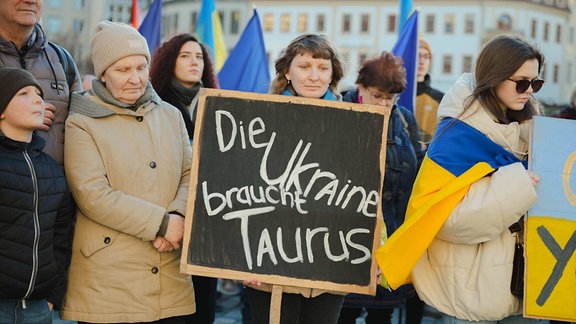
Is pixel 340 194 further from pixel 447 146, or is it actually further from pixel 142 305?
pixel 142 305

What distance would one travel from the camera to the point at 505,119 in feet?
11.7

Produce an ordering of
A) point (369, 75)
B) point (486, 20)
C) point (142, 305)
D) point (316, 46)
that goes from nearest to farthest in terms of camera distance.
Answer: point (142, 305), point (316, 46), point (369, 75), point (486, 20)

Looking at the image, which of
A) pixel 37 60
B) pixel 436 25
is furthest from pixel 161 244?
pixel 436 25

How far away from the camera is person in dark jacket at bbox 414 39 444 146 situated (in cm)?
685

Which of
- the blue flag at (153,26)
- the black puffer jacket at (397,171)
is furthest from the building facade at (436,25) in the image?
the black puffer jacket at (397,171)

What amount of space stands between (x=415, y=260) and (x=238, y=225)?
0.85 m

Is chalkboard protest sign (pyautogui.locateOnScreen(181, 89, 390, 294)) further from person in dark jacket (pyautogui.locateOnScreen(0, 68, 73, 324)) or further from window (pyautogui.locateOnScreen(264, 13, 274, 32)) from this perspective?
window (pyautogui.locateOnScreen(264, 13, 274, 32))

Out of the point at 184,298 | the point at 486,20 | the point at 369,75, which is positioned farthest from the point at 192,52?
the point at 486,20

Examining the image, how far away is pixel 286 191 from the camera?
3.58 metres

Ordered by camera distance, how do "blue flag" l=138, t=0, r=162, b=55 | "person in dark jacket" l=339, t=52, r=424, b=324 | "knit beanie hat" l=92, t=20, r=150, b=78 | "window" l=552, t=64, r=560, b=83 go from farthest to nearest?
"window" l=552, t=64, r=560, b=83, "blue flag" l=138, t=0, r=162, b=55, "person in dark jacket" l=339, t=52, r=424, b=324, "knit beanie hat" l=92, t=20, r=150, b=78

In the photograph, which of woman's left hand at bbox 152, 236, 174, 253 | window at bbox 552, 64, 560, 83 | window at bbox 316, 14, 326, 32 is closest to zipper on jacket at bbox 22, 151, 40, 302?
woman's left hand at bbox 152, 236, 174, 253

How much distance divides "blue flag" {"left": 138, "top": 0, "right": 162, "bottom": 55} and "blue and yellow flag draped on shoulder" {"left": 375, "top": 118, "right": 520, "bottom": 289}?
4.68 m

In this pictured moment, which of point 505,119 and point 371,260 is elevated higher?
point 505,119

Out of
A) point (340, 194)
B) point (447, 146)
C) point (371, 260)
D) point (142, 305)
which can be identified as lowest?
point (142, 305)
